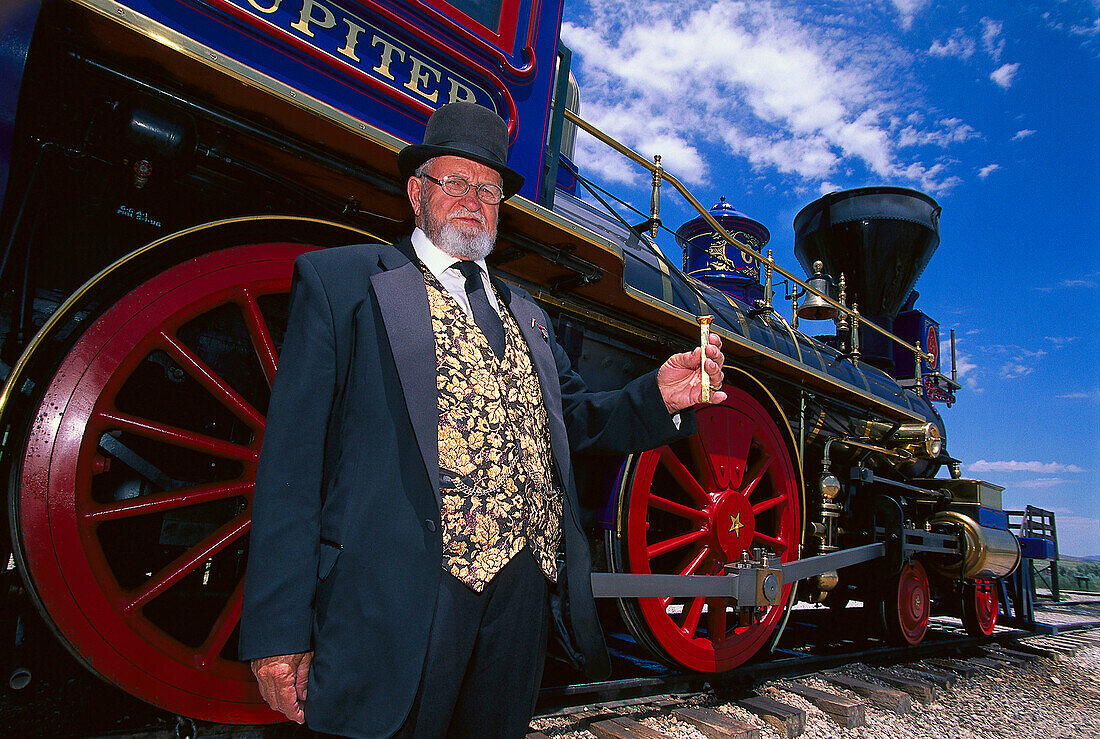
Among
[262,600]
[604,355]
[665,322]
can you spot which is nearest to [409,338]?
[262,600]

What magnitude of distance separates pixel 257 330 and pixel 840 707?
302cm

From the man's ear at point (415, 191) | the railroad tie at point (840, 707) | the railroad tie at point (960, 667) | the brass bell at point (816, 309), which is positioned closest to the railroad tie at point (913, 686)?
the railroad tie at point (840, 707)

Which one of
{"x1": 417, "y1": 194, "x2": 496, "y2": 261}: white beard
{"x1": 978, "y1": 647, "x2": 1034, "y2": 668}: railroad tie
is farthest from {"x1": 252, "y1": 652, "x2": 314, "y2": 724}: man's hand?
{"x1": 978, "y1": 647, "x2": 1034, "y2": 668}: railroad tie

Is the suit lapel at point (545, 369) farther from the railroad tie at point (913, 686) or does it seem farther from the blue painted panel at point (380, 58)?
the railroad tie at point (913, 686)

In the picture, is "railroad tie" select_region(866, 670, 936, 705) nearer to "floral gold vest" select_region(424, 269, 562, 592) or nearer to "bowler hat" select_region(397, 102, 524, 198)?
"floral gold vest" select_region(424, 269, 562, 592)

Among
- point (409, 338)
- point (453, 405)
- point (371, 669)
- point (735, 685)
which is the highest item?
point (409, 338)

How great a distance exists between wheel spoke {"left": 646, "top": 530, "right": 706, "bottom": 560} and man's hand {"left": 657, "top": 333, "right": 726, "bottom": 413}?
1696 millimetres

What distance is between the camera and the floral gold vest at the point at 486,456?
112 cm

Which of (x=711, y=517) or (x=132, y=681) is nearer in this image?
(x=132, y=681)

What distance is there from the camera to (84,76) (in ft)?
4.86

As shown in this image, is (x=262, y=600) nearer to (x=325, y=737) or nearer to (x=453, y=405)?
(x=325, y=737)

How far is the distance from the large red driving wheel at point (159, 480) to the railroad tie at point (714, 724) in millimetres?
1719

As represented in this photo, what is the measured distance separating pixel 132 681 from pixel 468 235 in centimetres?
132

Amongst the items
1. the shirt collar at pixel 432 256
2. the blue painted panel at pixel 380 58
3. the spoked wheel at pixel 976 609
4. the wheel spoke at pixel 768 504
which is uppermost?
the blue painted panel at pixel 380 58
